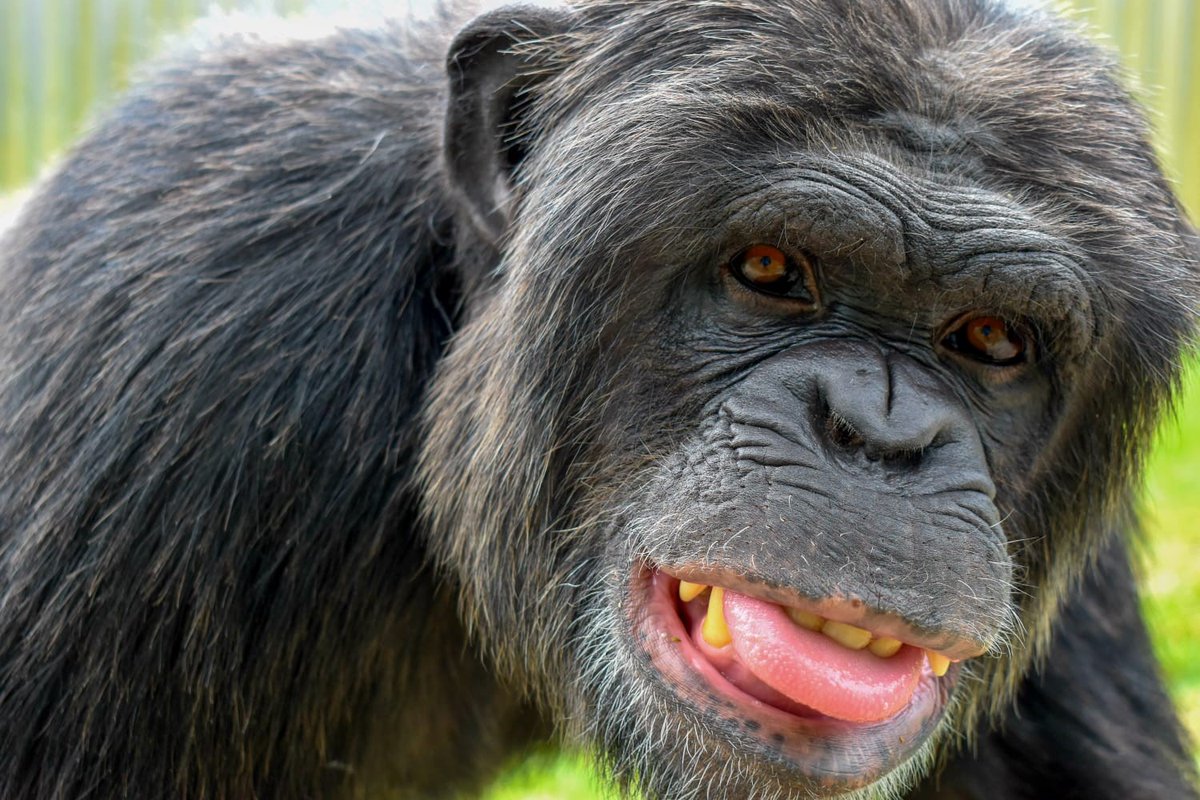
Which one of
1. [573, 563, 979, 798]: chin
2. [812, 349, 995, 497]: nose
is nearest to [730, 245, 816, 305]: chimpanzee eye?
[812, 349, 995, 497]: nose

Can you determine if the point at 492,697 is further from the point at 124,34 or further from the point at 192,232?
the point at 124,34

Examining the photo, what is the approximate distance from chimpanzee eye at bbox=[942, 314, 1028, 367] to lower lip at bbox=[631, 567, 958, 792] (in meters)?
0.82

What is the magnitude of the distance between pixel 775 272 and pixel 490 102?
94 centimetres

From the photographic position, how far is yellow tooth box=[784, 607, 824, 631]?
319cm

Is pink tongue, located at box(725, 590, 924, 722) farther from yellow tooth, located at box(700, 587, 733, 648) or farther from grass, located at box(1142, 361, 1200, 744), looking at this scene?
grass, located at box(1142, 361, 1200, 744)

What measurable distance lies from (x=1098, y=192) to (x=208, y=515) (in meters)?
2.25

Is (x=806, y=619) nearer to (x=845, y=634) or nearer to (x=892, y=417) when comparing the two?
(x=845, y=634)

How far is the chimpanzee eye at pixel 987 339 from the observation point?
11.8ft

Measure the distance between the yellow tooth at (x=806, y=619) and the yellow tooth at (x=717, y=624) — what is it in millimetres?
165

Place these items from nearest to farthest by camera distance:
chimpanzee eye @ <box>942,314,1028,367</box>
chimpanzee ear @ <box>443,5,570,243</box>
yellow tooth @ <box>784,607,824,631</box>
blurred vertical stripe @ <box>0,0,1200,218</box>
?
yellow tooth @ <box>784,607,824,631</box> < chimpanzee eye @ <box>942,314,1028,367</box> < chimpanzee ear @ <box>443,5,570,243</box> < blurred vertical stripe @ <box>0,0,1200,218</box>

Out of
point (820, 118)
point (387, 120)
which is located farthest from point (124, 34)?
point (820, 118)

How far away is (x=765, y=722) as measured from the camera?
10.7ft

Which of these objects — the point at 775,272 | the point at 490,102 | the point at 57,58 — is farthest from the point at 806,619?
the point at 57,58

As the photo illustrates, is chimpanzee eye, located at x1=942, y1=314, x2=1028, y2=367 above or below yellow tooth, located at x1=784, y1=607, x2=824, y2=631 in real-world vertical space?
above
